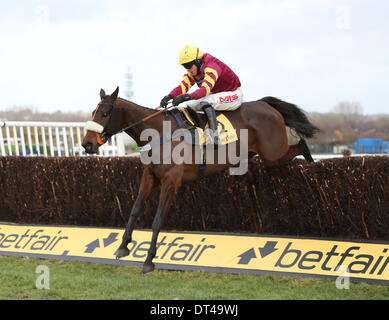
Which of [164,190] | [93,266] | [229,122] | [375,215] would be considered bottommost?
[93,266]

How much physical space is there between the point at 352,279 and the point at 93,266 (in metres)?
3.06

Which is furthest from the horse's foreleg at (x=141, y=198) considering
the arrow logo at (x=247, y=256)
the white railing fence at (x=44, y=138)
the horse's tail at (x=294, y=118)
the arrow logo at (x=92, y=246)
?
the white railing fence at (x=44, y=138)

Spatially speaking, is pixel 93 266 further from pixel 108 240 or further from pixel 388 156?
pixel 388 156

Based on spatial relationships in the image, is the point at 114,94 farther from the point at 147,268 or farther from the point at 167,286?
the point at 167,286

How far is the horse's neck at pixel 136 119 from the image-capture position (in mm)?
5621

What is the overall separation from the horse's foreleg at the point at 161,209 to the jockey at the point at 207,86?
0.72 m

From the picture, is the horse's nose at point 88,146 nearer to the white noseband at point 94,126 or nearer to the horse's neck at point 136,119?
the white noseband at point 94,126

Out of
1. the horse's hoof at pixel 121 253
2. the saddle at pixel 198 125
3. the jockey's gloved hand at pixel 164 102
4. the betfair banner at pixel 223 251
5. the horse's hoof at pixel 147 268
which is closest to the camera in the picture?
the betfair banner at pixel 223 251

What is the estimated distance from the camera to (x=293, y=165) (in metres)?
6.25

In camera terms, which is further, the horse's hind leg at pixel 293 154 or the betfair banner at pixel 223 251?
the horse's hind leg at pixel 293 154

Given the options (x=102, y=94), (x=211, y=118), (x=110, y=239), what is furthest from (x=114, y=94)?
(x=110, y=239)

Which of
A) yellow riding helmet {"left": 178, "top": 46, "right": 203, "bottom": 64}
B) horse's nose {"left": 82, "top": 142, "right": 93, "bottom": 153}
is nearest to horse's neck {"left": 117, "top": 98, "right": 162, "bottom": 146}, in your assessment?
horse's nose {"left": 82, "top": 142, "right": 93, "bottom": 153}

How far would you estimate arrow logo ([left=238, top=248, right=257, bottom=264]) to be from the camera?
5.60 meters
